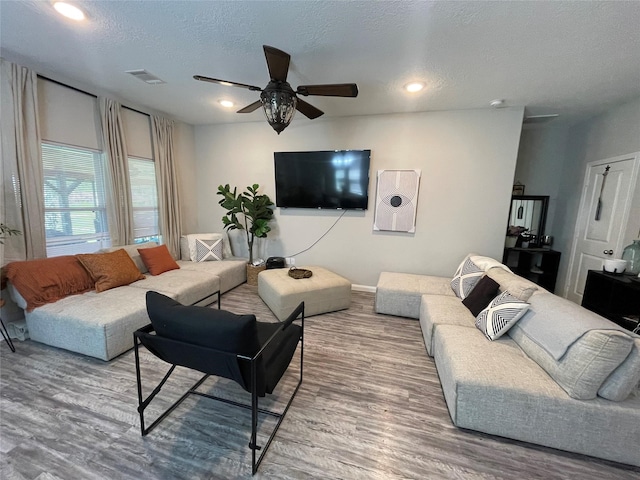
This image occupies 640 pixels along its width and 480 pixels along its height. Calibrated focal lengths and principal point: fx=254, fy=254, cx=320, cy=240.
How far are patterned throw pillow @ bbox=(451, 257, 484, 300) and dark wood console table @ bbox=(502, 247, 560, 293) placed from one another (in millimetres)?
1541

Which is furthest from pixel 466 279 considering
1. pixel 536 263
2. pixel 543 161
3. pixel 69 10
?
pixel 69 10

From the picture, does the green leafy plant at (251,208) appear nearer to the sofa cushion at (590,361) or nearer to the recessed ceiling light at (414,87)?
the recessed ceiling light at (414,87)

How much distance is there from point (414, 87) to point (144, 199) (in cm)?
397

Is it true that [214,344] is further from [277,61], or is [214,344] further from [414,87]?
[414,87]

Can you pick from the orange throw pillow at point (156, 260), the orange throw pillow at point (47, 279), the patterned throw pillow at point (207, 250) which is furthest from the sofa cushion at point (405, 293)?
the orange throw pillow at point (47, 279)

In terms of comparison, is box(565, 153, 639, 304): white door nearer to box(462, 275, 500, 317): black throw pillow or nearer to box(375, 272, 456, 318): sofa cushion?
box(375, 272, 456, 318): sofa cushion

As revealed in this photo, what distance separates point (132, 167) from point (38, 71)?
1.30 metres

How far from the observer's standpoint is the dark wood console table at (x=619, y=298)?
259 cm

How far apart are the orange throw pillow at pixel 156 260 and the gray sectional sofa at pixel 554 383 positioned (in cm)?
344

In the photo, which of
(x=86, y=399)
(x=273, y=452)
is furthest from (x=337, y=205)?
(x=86, y=399)

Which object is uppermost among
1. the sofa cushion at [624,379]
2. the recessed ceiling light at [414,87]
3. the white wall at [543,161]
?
the recessed ceiling light at [414,87]

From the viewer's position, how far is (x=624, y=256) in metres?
2.87

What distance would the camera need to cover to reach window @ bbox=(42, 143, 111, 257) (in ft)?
9.11

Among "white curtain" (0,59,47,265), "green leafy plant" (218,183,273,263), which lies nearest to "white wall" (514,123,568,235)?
"green leafy plant" (218,183,273,263)
